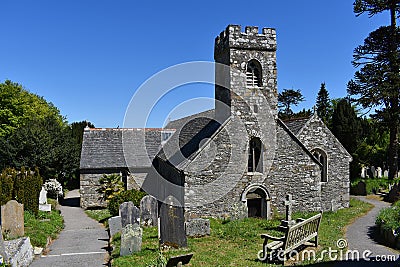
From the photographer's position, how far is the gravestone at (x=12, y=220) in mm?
13703

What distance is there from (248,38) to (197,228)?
9.74 meters

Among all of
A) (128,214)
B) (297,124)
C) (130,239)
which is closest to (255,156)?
(297,124)

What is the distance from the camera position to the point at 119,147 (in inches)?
1121

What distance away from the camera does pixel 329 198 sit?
66.2ft

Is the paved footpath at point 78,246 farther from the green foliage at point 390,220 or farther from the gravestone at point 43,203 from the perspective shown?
the green foliage at point 390,220

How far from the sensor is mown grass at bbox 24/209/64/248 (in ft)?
46.2

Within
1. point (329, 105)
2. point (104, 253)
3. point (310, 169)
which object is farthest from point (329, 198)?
point (329, 105)

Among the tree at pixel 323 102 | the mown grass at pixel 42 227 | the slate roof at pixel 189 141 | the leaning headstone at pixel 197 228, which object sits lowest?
the mown grass at pixel 42 227

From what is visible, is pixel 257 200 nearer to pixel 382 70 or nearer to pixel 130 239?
pixel 130 239

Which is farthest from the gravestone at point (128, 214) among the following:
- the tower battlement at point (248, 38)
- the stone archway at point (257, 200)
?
the tower battlement at point (248, 38)

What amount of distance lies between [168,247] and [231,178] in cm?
574

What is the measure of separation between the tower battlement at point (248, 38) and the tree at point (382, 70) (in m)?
13.2

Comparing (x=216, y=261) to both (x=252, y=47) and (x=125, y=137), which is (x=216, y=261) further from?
(x=125, y=137)

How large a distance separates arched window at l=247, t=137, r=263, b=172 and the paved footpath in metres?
7.91
